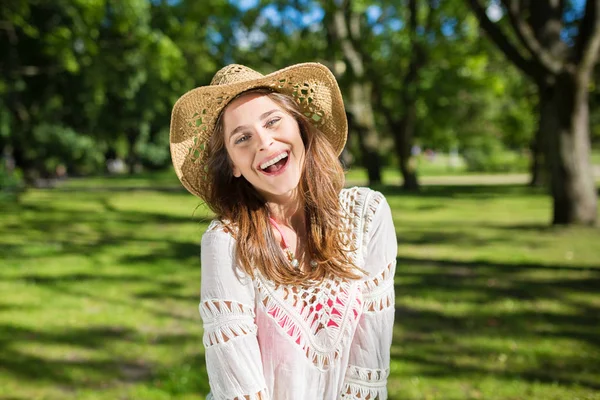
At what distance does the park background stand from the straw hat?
38cm

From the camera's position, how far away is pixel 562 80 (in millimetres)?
10188

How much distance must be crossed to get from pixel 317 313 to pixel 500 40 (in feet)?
30.4

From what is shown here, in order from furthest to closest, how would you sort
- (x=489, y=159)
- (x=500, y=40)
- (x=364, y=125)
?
1. (x=489, y=159)
2. (x=364, y=125)
3. (x=500, y=40)

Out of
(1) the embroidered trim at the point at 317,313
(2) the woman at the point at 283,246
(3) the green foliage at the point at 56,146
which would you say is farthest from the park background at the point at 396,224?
(3) the green foliage at the point at 56,146

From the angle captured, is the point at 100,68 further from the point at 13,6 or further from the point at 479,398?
the point at 479,398

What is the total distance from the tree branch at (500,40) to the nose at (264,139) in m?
8.58

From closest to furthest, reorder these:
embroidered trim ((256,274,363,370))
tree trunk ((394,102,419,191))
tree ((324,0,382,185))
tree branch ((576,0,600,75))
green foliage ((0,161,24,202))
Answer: embroidered trim ((256,274,363,370)) < tree branch ((576,0,600,75)) < green foliage ((0,161,24,202)) < tree ((324,0,382,185)) < tree trunk ((394,102,419,191))

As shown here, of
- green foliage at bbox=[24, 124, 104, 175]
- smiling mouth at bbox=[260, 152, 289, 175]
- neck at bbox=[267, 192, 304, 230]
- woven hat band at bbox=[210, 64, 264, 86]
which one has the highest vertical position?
green foliage at bbox=[24, 124, 104, 175]

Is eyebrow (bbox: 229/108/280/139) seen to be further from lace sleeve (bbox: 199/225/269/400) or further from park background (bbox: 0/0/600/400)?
park background (bbox: 0/0/600/400)

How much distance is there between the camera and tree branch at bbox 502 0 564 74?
30.4 feet

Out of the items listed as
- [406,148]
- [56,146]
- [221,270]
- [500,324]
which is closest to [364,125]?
[406,148]

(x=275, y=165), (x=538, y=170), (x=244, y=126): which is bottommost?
(x=538, y=170)

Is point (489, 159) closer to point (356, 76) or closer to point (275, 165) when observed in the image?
point (356, 76)

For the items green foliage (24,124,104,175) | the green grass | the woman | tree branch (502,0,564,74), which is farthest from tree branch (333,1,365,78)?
the woman
